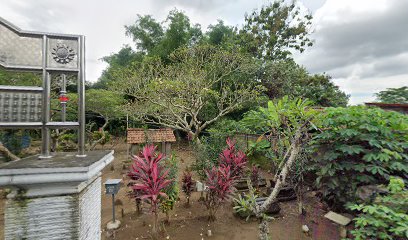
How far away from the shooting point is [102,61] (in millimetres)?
23062

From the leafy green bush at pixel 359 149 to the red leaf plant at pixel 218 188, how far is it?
5.08 ft

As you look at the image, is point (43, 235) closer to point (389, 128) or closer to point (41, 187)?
point (41, 187)

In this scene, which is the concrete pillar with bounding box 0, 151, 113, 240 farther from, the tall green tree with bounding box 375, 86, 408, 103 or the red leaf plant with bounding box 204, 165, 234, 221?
the tall green tree with bounding box 375, 86, 408, 103

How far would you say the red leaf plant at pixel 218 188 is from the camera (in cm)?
332

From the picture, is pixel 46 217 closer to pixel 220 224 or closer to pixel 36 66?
pixel 36 66

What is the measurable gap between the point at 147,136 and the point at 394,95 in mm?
16109

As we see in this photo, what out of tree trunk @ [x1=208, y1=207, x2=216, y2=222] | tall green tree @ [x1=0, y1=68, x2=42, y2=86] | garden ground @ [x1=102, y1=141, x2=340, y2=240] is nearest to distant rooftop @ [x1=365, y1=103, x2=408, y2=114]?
garden ground @ [x1=102, y1=141, x2=340, y2=240]

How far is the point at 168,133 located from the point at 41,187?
720 centimetres

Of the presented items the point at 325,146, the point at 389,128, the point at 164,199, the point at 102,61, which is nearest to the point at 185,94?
the point at 164,199

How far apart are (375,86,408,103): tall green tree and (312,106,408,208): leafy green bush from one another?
43.3 feet

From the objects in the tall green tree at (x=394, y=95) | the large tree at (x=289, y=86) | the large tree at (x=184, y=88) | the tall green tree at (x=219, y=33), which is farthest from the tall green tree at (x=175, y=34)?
the tall green tree at (x=394, y=95)

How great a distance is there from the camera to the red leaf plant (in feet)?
10.9

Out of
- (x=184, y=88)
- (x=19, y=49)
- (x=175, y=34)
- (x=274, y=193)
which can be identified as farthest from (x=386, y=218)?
(x=175, y=34)

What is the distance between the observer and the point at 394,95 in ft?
43.6
